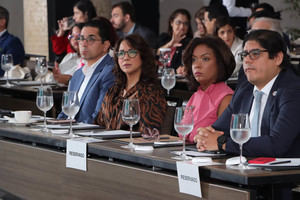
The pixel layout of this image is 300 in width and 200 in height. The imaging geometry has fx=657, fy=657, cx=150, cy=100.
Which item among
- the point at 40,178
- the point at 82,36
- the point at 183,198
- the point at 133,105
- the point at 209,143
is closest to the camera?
the point at 183,198

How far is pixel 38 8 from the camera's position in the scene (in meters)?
10.6

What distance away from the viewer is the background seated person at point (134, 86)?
3.87 meters

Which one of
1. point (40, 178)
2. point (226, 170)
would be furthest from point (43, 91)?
point (226, 170)

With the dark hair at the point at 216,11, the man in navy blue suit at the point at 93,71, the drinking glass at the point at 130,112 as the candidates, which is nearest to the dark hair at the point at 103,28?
the man in navy blue suit at the point at 93,71

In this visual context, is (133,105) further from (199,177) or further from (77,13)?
(77,13)

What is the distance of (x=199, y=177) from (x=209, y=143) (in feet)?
1.22

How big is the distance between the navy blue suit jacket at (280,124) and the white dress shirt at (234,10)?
5.23 meters

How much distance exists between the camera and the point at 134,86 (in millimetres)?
3986

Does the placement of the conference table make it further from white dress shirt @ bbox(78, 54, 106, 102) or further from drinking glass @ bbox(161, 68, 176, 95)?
drinking glass @ bbox(161, 68, 176, 95)

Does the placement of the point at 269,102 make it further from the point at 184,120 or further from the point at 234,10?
the point at 234,10

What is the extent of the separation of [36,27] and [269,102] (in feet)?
26.9

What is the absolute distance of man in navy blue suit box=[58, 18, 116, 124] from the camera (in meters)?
4.39

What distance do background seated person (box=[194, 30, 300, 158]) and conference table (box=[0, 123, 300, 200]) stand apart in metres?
0.19

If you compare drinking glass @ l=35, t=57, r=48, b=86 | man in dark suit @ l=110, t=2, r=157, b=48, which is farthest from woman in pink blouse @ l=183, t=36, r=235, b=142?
man in dark suit @ l=110, t=2, r=157, b=48
